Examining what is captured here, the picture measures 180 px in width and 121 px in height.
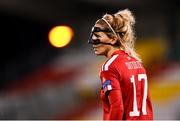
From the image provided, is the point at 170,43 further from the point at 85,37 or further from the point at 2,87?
the point at 2,87

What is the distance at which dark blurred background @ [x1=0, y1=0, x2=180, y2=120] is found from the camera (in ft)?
34.4

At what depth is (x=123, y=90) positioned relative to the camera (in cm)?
351

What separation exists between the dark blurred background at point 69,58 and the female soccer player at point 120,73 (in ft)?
21.3

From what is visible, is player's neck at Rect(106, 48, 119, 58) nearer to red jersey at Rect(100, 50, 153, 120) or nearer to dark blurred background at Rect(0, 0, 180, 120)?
red jersey at Rect(100, 50, 153, 120)

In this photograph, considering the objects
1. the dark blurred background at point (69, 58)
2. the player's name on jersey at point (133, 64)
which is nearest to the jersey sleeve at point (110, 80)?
the player's name on jersey at point (133, 64)

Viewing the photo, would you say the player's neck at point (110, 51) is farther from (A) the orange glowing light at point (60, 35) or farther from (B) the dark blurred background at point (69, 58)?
(A) the orange glowing light at point (60, 35)

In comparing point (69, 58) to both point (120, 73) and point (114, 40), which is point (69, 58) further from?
point (120, 73)

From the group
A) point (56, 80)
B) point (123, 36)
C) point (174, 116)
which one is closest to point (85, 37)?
point (56, 80)

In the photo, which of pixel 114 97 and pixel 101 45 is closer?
pixel 114 97

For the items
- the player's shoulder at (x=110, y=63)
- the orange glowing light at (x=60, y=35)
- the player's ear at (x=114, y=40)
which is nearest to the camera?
the player's shoulder at (x=110, y=63)

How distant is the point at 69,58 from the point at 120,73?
28.4 feet

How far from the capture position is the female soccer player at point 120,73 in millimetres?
3428

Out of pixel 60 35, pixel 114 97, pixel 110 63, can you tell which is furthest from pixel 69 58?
pixel 114 97

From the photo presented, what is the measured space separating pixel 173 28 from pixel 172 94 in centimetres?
140
